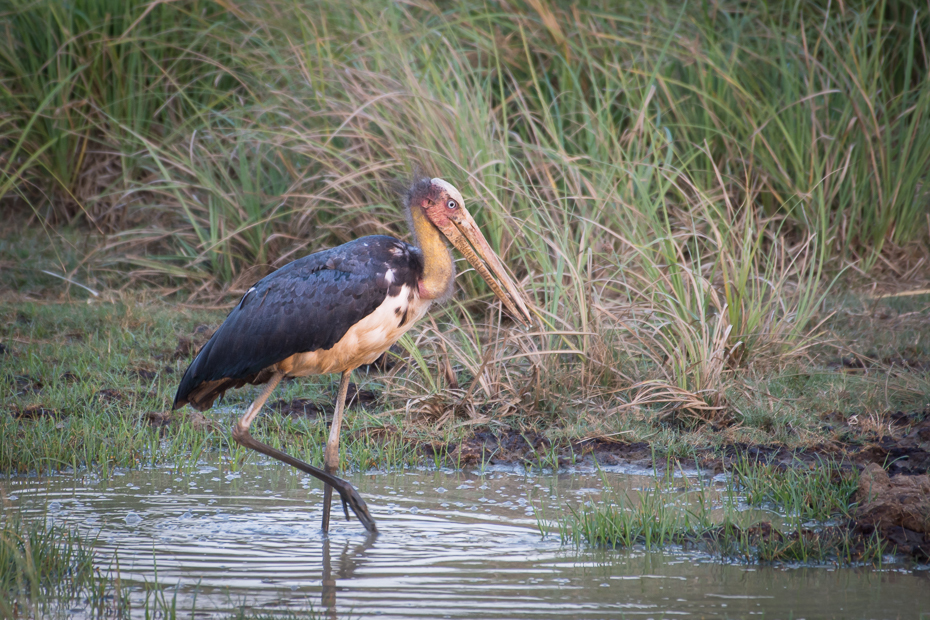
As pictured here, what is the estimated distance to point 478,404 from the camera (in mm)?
5668

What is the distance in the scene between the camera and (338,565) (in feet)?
12.4

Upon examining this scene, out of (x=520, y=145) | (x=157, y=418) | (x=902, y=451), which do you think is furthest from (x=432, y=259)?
(x=520, y=145)

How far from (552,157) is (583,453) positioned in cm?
281

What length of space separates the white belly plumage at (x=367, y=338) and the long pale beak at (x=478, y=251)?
358 millimetres

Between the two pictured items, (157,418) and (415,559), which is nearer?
(415,559)

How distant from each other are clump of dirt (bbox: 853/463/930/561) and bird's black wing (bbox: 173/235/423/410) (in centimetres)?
207

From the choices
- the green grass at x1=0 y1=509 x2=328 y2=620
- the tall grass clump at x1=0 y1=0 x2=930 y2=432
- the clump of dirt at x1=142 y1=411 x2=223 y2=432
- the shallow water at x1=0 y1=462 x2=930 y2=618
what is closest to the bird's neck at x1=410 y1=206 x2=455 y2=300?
the shallow water at x1=0 y1=462 x2=930 y2=618

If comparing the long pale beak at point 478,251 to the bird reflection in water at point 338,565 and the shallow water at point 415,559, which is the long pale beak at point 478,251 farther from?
the bird reflection in water at point 338,565

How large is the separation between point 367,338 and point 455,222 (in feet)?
2.38

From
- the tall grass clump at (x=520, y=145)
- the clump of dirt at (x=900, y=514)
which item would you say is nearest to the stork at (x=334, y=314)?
the tall grass clump at (x=520, y=145)

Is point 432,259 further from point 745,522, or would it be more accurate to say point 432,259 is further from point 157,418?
point 157,418

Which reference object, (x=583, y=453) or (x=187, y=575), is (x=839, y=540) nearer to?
(x=583, y=453)

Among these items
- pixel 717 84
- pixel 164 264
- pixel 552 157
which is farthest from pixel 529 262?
pixel 164 264

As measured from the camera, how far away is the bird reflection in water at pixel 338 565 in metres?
3.40
